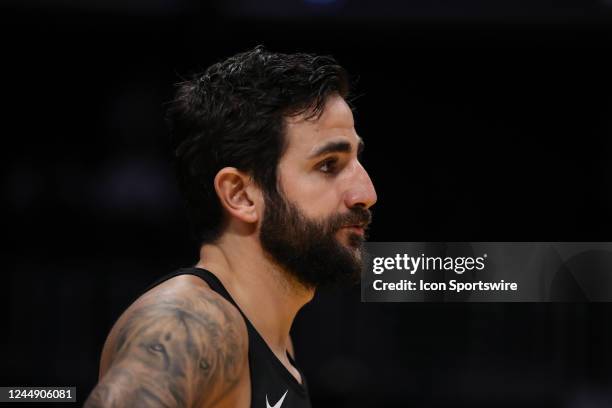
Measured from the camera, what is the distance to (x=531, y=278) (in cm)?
266

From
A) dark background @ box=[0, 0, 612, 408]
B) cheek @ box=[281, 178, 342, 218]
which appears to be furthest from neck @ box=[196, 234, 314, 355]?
dark background @ box=[0, 0, 612, 408]

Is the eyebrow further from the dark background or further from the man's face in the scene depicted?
the dark background

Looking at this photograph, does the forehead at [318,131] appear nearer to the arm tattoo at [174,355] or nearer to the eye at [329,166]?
the eye at [329,166]

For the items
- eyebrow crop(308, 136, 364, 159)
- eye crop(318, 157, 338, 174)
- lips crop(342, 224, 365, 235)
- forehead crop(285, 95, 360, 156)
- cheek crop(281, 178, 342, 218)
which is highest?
forehead crop(285, 95, 360, 156)

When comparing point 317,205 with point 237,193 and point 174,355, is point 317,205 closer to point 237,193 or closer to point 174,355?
point 237,193

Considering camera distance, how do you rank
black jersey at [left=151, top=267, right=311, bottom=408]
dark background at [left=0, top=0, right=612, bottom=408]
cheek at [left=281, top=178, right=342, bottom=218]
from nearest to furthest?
1. black jersey at [left=151, top=267, right=311, bottom=408]
2. cheek at [left=281, top=178, right=342, bottom=218]
3. dark background at [left=0, top=0, right=612, bottom=408]

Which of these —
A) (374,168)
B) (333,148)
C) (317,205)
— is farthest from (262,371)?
(374,168)

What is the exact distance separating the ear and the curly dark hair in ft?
0.05

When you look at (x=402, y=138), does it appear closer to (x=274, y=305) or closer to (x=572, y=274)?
(x=572, y=274)

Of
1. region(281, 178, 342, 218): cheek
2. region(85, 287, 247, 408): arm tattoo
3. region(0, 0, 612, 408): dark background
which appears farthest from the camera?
region(0, 0, 612, 408): dark background

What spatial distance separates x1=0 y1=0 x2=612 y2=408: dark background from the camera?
2.81 m

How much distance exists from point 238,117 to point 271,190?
0.15 metres

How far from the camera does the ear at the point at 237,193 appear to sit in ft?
4.65

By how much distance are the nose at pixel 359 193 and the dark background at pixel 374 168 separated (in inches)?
55.6
